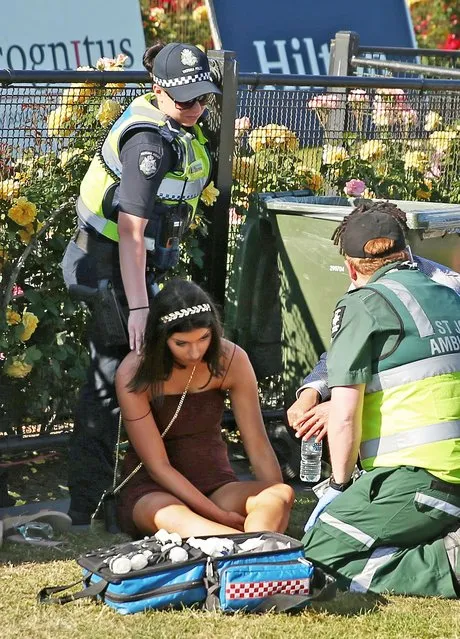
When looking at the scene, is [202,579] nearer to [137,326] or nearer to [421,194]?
[137,326]

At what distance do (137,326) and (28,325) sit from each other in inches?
22.4

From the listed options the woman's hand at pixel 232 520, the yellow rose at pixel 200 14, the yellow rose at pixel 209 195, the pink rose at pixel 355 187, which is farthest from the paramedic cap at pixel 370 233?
the yellow rose at pixel 200 14

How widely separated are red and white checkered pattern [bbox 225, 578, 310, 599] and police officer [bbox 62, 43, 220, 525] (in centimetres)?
112

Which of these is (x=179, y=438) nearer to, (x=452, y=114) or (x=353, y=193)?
(x=353, y=193)

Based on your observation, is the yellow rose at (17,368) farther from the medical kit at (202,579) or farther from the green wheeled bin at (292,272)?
the medical kit at (202,579)

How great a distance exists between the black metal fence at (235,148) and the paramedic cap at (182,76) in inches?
22.1

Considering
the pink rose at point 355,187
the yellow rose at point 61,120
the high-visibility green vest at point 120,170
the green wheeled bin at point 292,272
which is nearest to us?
the high-visibility green vest at point 120,170

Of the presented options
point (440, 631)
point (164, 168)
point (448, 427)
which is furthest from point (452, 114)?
point (440, 631)

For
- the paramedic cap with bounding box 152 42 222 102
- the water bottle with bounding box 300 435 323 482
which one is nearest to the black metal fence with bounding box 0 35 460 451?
the paramedic cap with bounding box 152 42 222 102

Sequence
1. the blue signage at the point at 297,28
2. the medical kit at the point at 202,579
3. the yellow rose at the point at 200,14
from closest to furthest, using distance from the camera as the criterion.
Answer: the medical kit at the point at 202,579
the blue signage at the point at 297,28
the yellow rose at the point at 200,14

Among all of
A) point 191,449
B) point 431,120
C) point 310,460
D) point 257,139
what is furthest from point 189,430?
point 431,120

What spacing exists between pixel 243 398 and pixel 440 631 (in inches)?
49.6

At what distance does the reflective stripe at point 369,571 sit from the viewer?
424 centimetres

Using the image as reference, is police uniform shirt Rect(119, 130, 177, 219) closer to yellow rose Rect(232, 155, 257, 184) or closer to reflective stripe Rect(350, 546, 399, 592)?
yellow rose Rect(232, 155, 257, 184)
